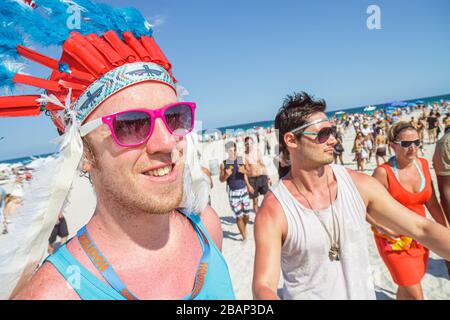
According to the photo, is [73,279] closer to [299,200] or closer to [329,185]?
[299,200]

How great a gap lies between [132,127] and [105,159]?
0.61ft

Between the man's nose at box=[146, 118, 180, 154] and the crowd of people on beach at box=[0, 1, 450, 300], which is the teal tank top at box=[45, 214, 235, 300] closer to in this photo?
the crowd of people on beach at box=[0, 1, 450, 300]

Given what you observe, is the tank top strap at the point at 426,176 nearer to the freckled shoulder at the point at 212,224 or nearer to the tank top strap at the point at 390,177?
the tank top strap at the point at 390,177

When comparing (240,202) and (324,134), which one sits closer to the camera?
(324,134)

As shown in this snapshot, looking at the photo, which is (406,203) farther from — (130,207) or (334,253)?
(130,207)

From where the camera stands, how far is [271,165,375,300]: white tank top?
6.74ft

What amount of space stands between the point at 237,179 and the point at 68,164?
5.54 meters

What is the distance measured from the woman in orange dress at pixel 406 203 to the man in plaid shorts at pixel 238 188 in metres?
3.37

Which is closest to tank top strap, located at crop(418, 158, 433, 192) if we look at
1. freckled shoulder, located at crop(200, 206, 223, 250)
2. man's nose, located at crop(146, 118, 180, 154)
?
freckled shoulder, located at crop(200, 206, 223, 250)

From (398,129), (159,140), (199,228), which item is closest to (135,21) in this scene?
(159,140)

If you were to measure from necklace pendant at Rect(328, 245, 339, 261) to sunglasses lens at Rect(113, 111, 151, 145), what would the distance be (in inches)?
60.8

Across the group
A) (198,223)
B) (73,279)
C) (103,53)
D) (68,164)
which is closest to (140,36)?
(103,53)

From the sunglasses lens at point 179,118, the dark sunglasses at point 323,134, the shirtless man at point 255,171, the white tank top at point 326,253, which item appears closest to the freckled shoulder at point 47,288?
the sunglasses lens at point 179,118

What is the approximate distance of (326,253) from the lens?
2084mm
